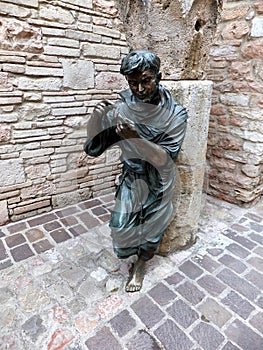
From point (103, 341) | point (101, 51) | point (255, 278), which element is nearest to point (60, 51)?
point (101, 51)

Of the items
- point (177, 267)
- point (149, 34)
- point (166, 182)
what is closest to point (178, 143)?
point (166, 182)

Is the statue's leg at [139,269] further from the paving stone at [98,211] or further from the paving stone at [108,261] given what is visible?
the paving stone at [98,211]

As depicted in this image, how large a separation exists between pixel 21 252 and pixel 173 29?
2107mm

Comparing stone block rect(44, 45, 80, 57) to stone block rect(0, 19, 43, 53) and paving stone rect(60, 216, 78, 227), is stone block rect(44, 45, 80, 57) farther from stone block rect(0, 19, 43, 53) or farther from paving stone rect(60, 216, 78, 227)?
paving stone rect(60, 216, 78, 227)

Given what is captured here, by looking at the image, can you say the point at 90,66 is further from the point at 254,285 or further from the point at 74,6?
the point at 254,285

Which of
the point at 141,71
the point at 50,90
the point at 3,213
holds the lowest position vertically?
the point at 3,213

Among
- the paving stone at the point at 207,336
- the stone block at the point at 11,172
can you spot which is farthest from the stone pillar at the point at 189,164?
the stone block at the point at 11,172

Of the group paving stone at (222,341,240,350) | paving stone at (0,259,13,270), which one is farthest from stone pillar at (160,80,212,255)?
paving stone at (0,259,13,270)

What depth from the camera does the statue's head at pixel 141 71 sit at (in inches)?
48.6

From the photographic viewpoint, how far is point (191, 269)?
6.51ft

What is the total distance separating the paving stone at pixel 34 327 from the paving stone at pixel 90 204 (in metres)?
1.49

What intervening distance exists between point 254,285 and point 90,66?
2630 millimetres

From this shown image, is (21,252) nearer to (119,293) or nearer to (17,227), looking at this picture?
(17,227)

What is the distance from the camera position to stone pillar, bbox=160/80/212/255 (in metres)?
1.73
